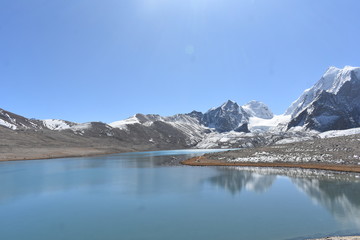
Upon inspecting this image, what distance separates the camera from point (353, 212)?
92.1 feet

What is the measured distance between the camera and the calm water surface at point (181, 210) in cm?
2278

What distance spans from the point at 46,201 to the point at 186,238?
24.8 m

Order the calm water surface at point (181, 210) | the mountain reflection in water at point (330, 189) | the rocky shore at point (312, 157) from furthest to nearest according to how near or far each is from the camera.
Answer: the rocky shore at point (312, 157)
the mountain reflection in water at point (330, 189)
the calm water surface at point (181, 210)

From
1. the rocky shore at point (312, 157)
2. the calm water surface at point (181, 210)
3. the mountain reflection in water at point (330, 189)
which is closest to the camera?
the calm water surface at point (181, 210)

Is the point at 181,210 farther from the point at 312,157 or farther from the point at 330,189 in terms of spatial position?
the point at 312,157

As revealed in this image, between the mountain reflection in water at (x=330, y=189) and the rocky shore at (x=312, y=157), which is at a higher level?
the rocky shore at (x=312, y=157)

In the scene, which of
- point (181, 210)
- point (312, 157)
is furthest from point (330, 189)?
point (312, 157)

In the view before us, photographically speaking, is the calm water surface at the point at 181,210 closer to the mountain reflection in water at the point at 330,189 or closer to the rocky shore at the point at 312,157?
the mountain reflection in water at the point at 330,189

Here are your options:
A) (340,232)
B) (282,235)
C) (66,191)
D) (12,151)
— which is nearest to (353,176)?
(340,232)

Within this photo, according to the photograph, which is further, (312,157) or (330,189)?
(312,157)

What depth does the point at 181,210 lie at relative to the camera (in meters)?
30.2

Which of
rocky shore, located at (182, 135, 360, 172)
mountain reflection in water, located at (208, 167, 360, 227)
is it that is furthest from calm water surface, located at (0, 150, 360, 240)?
rocky shore, located at (182, 135, 360, 172)

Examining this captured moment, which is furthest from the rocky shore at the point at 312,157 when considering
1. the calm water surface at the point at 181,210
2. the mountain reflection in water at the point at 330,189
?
the calm water surface at the point at 181,210

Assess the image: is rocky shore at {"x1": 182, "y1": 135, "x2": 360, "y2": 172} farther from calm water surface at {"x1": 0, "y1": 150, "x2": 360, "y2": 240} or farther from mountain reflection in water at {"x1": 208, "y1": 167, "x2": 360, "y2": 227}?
calm water surface at {"x1": 0, "y1": 150, "x2": 360, "y2": 240}
